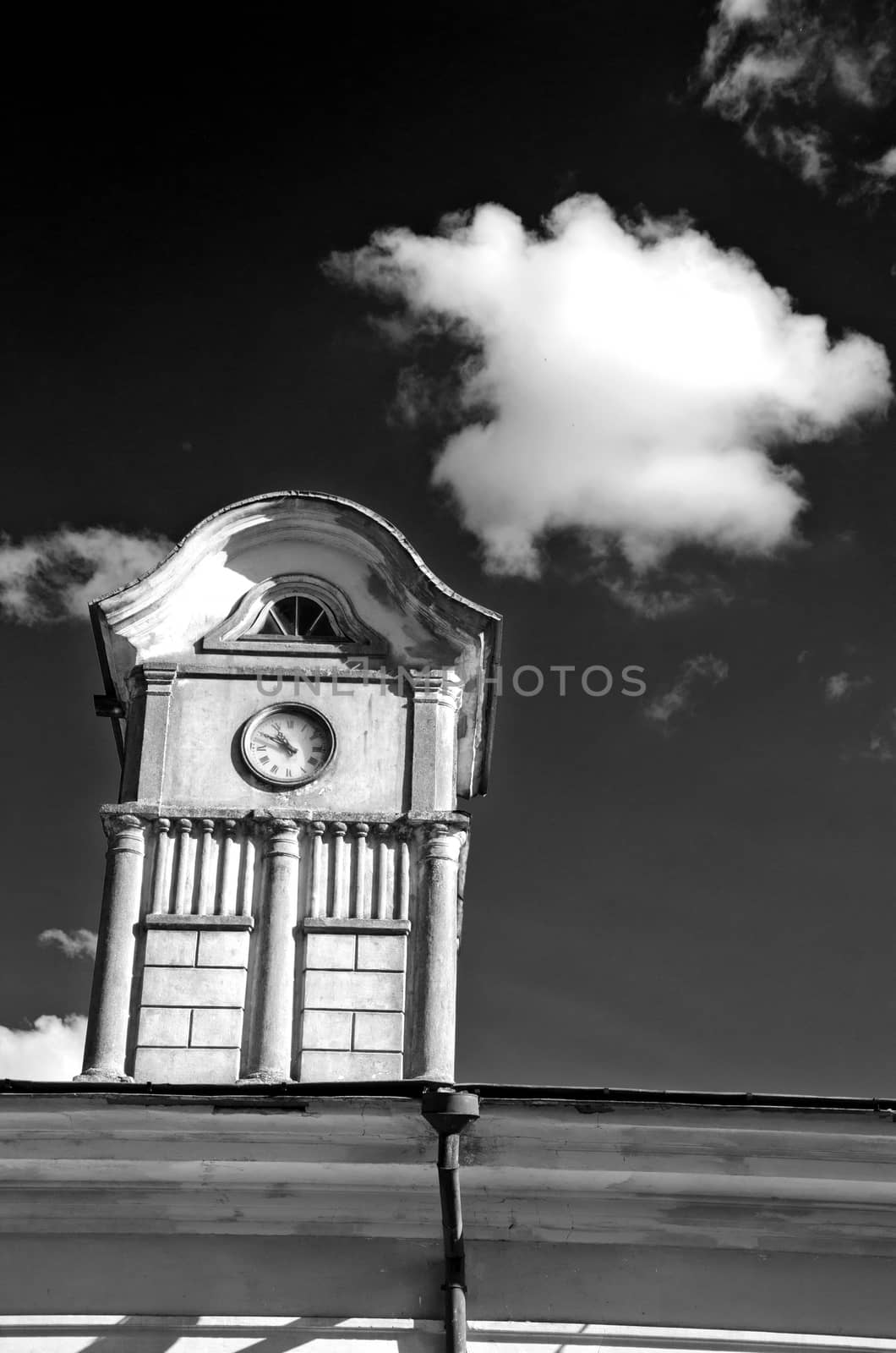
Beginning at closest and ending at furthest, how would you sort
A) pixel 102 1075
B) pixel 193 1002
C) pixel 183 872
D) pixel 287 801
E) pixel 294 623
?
pixel 102 1075 < pixel 193 1002 < pixel 183 872 < pixel 287 801 < pixel 294 623

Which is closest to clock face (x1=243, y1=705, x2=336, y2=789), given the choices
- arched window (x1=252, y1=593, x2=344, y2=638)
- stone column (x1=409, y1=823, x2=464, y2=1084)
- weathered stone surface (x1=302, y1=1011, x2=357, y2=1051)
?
arched window (x1=252, y1=593, x2=344, y2=638)

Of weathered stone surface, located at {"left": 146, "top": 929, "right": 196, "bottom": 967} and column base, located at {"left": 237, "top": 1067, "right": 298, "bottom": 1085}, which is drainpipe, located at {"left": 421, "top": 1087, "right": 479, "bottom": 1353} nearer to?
column base, located at {"left": 237, "top": 1067, "right": 298, "bottom": 1085}

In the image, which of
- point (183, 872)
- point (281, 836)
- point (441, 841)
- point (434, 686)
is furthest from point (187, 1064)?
point (434, 686)

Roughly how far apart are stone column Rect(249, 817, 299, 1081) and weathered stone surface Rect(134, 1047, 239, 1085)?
18cm

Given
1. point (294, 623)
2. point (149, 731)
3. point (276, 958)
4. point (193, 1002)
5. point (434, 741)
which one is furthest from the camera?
point (294, 623)

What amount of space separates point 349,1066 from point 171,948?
168 cm

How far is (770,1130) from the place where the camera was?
887cm

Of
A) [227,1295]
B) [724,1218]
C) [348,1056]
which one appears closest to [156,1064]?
[348,1056]

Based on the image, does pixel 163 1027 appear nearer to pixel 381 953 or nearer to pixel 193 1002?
pixel 193 1002

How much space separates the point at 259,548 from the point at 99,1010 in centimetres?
446

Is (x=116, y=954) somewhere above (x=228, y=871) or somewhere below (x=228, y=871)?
below

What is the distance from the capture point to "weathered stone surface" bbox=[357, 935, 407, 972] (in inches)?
521

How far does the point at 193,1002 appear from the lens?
42.6ft

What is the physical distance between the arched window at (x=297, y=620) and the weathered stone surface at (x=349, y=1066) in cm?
391
